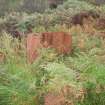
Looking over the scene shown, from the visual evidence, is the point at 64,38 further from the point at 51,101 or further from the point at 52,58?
the point at 51,101

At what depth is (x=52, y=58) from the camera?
8.16 meters

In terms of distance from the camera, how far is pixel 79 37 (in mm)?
9922

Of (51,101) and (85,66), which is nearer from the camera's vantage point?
(51,101)

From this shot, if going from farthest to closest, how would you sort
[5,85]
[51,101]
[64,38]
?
[64,38] < [5,85] < [51,101]

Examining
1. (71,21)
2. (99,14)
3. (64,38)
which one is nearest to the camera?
(64,38)

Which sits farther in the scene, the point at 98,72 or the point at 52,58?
the point at 52,58

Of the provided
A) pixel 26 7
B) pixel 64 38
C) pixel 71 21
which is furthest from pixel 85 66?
pixel 26 7

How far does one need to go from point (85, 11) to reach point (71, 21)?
1.39m

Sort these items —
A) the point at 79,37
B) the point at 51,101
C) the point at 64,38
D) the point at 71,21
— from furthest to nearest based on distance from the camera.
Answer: the point at 71,21, the point at 79,37, the point at 64,38, the point at 51,101

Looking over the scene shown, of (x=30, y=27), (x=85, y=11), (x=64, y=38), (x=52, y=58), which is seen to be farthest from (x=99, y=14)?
(x=52, y=58)

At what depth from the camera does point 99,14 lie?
14219 millimetres

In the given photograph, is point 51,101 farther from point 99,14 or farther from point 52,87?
point 99,14

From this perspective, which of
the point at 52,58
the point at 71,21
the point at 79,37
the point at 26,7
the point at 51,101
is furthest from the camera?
the point at 26,7

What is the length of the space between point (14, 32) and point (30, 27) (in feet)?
3.24
